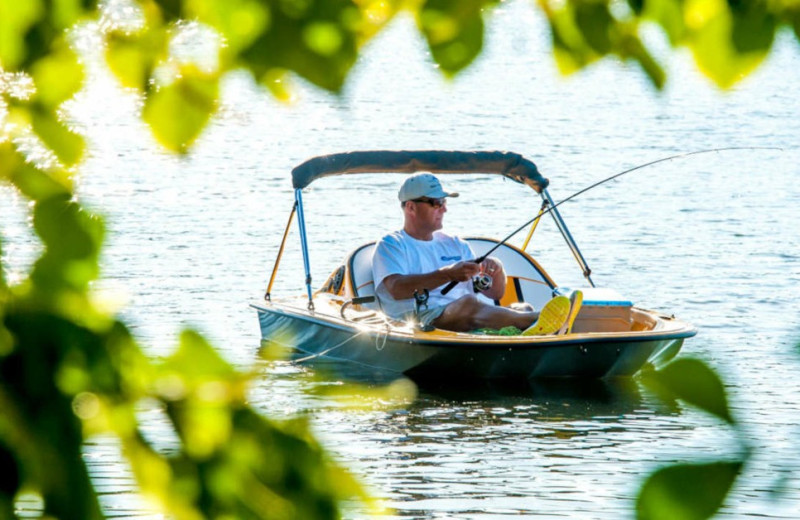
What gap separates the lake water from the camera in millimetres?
1881

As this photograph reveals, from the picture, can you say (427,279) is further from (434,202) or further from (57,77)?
(57,77)

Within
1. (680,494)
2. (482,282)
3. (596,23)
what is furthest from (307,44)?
(482,282)

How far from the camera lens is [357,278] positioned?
930cm

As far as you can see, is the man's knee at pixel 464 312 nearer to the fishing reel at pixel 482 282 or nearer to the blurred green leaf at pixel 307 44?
the fishing reel at pixel 482 282

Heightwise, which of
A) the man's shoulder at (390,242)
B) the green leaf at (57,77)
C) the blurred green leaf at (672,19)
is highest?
the blurred green leaf at (672,19)

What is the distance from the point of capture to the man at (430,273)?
881cm

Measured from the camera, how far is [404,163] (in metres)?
9.89

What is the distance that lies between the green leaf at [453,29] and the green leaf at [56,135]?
477mm

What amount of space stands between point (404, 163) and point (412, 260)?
3.82 ft

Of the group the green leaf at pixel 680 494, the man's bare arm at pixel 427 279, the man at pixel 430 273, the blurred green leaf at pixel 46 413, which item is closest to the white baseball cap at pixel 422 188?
the man at pixel 430 273

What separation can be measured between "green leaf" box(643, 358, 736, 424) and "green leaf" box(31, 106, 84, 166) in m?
0.77

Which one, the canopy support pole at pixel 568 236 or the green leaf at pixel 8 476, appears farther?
the canopy support pole at pixel 568 236

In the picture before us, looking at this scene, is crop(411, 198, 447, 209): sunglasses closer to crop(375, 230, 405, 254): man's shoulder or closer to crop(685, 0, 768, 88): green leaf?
crop(375, 230, 405, 254): man's shoulder

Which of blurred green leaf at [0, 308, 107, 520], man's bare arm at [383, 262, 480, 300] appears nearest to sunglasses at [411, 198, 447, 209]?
man's bare arm at [383, 262, 480, 300]
